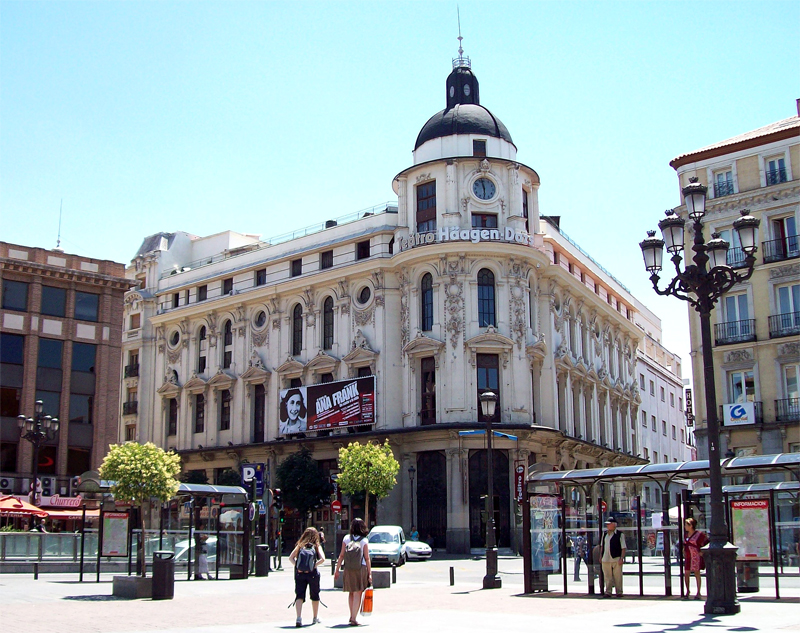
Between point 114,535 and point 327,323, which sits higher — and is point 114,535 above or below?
below

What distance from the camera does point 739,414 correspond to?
39000 millimetres

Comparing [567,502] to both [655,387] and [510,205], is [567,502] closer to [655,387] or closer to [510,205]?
[510,205]

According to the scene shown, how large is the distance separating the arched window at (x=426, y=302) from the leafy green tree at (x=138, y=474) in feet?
86.3

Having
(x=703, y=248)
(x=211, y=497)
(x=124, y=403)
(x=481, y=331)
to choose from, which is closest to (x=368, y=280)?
(x=481, y=331)

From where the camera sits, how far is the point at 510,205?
2106 inches

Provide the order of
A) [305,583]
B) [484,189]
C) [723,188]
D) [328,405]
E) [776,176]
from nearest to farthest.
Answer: [305,583] → [776,176] → [723,188] → [484,189] → [328,405]

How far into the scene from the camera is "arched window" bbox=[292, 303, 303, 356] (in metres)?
59.4

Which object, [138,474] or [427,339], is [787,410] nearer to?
[427,339]

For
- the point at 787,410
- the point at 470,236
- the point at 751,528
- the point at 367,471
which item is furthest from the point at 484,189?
the point at 751,528

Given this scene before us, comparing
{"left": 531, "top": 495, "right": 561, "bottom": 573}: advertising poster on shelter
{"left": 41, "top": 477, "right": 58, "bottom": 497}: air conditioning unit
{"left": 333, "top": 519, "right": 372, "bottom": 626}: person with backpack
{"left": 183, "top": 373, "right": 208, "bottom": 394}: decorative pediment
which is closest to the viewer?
{"left": 333, "top": 519, "right": 372, "bottom": 626}: person with backpack

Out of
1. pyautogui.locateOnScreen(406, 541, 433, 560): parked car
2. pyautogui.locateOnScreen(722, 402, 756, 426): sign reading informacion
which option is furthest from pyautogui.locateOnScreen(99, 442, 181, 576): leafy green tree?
pyautogui.locateOnScreen(722, 402, 756, 426): sign reading informacion

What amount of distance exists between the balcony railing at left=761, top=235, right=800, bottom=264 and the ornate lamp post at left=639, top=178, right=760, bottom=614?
75.3 feet

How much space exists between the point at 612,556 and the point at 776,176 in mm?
26004

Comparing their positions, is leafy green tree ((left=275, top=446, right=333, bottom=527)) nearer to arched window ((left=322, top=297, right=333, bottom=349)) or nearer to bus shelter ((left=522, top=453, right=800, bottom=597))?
arched window ((left=322, top=297, right=333, bottom=349))
